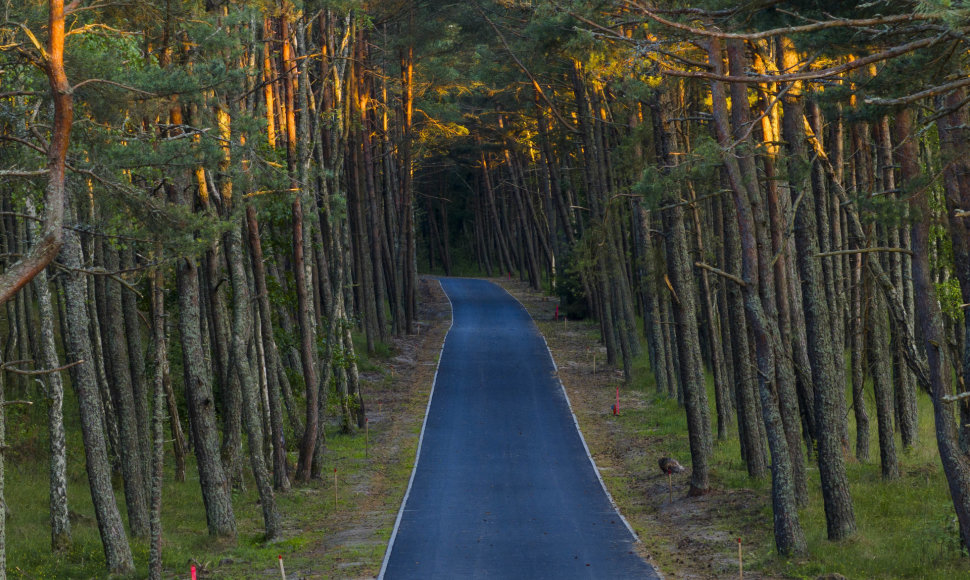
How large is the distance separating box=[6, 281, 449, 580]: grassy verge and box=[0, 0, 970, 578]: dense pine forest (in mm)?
293

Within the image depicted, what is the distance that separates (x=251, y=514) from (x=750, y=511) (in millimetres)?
10938

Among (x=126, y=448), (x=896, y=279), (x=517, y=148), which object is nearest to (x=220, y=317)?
(x=126, y=448)

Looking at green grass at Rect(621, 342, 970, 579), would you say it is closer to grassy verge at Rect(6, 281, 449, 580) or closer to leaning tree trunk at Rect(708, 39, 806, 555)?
leaning tree trunk at Rect(708, 39, 806, 555)

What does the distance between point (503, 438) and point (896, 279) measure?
40.9 feet

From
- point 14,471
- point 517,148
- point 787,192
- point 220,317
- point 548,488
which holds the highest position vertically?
point 517,148

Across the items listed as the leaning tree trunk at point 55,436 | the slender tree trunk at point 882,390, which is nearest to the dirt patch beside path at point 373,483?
the leaning tree trunk at point 55,436

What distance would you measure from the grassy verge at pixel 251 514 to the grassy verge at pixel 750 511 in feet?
18.3

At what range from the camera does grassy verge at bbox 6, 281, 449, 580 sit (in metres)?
16.8

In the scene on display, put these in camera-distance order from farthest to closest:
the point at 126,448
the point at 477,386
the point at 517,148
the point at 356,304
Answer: the point at 356,304, the point at 517,148, the point at 477,386, the point at 126,448

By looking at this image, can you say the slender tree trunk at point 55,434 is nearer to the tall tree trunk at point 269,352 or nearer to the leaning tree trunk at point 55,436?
the leaning tree trunk at point 55,436

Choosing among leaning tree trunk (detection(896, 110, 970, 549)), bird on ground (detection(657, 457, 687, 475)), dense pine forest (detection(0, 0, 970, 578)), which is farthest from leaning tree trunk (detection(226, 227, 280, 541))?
leaning tree trunk (detection(896, 110, 970, 549))

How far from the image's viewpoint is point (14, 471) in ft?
78.4

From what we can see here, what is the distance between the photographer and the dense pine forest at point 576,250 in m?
12.2

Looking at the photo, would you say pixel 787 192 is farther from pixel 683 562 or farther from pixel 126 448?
pixel 126 448
